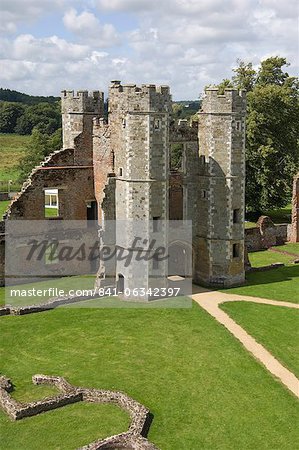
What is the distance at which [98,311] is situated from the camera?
25.9 m

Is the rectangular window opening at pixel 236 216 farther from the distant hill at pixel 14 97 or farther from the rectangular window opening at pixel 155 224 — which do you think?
the distant hill at pixel 14 97

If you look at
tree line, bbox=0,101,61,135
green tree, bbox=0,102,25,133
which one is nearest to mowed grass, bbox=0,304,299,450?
tree line, bbox=0,101,61,135

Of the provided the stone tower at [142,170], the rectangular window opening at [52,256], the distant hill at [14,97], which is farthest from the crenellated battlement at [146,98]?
the distant hill at [14,97]

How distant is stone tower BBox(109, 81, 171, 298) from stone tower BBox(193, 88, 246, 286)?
303 centimetres

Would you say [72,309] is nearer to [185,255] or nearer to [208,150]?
[185,255]

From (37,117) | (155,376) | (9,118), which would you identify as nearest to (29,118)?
(37,117)

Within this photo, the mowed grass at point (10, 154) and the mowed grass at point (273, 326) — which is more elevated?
the mowed grass at point (10, 154)

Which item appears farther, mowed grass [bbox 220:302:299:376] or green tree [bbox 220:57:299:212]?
green tree [bbox 220:57:299:212]

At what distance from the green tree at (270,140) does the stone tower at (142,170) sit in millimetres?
20459

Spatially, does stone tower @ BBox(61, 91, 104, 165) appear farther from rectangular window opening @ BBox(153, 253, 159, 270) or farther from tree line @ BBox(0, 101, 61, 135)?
tree line @ BBox(0, 101, 61, 135)

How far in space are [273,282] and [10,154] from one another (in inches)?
2776

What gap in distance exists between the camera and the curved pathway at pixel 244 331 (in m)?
19.2

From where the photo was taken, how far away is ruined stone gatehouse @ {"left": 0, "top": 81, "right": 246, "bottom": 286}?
87.6 feet

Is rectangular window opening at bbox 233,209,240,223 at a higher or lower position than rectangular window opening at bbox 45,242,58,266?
higher
